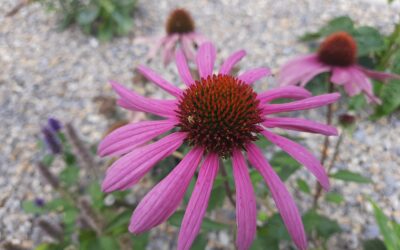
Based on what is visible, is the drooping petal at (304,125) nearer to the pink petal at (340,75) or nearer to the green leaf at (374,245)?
the pink petal at (340,75)

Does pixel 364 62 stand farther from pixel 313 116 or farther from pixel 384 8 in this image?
pixel 384 8

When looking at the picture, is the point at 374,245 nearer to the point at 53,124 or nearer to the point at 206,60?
the point at 206,60

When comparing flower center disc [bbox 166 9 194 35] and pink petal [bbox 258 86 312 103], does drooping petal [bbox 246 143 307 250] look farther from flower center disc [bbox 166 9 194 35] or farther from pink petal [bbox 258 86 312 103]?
flower center disc [bbox 166 9 194 35]

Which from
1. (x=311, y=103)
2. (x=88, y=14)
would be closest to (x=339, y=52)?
(x=311, y=103)

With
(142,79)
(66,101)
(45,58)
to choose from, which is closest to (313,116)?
(142,79)

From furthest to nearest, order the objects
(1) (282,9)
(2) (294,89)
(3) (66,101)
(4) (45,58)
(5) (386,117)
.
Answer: (1) (282,9)
(4) (45,58)
(3) (66,101)
(5) (386,117)
(2) (294,89)

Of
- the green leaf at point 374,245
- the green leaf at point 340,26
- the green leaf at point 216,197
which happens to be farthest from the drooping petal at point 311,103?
the green leaf at point 340,26
